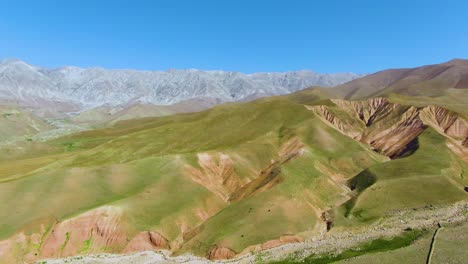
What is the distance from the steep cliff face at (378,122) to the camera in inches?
4889

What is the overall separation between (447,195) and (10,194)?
3070 inches

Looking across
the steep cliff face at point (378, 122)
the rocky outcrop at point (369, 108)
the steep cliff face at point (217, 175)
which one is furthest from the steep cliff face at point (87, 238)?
the rocky outcrop at point (369, 108)

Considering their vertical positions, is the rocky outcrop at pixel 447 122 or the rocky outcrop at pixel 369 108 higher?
the rocky outcrop at pixel 369 108

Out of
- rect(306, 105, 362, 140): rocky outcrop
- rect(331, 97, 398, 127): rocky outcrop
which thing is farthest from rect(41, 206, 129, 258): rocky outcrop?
rect(331, 97, 398, 127): rocky outcrop

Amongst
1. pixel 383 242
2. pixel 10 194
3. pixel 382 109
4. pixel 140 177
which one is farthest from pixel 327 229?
pixel 382 109

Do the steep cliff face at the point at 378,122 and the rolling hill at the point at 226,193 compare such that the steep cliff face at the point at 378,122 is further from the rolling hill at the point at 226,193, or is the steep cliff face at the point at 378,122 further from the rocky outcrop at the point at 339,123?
the rolling hill at the point at 226,193

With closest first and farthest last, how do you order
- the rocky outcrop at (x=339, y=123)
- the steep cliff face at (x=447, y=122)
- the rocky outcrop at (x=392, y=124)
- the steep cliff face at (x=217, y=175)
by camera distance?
the steep cliff face at (x=217, y=175), the rocky outcrop at (x=392, y=124), the steep cliff face at (x=447, y=122), the rocky outcrop at (x=339, y=123)

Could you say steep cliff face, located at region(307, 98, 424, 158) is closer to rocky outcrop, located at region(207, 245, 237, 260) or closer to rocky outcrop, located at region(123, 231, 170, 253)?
rocky outcrop, located at region(207, 245, 237, 260)

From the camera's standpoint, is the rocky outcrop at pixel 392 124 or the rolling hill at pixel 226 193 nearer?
the rolling hill at pixel 226 193

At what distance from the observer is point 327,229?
67438mm

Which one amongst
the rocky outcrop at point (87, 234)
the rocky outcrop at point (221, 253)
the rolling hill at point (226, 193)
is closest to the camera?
the rocky outcrop at point (221, 253)

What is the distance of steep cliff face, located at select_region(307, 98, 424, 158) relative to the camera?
124m

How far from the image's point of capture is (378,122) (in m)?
143

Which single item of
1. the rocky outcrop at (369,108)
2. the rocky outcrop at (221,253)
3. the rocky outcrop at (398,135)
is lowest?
the rocky outcrop at (221,253)
